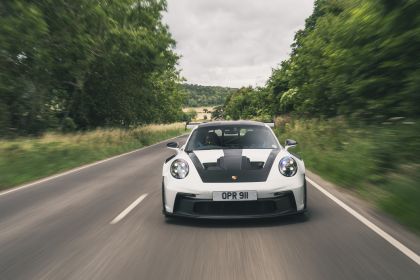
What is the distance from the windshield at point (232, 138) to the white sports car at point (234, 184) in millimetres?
426

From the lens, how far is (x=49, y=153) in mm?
16500

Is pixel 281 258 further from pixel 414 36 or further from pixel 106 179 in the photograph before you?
pixel 106 179

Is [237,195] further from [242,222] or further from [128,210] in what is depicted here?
[128,210]

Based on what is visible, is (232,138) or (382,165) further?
(382,165)

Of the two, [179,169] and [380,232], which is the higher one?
[179,169]

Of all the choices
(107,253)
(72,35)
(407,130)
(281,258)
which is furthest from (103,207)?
(72,35)

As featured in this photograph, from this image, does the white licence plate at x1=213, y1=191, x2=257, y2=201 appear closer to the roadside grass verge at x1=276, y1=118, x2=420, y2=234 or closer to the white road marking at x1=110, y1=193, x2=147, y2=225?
the white road marking at x1=110, y1=193, x2=147, y2=225

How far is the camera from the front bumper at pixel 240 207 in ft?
19.4

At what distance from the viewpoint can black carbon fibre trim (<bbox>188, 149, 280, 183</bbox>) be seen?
6043 millimetres

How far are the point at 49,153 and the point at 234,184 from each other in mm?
12024

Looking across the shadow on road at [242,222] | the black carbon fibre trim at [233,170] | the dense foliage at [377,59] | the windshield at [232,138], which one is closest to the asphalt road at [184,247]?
the shadow on road at [242,222]

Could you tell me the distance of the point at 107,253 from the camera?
5.06 metres

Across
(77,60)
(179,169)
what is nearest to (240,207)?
(179,169)

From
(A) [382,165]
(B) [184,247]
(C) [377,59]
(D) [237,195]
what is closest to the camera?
(B) [184,247]
